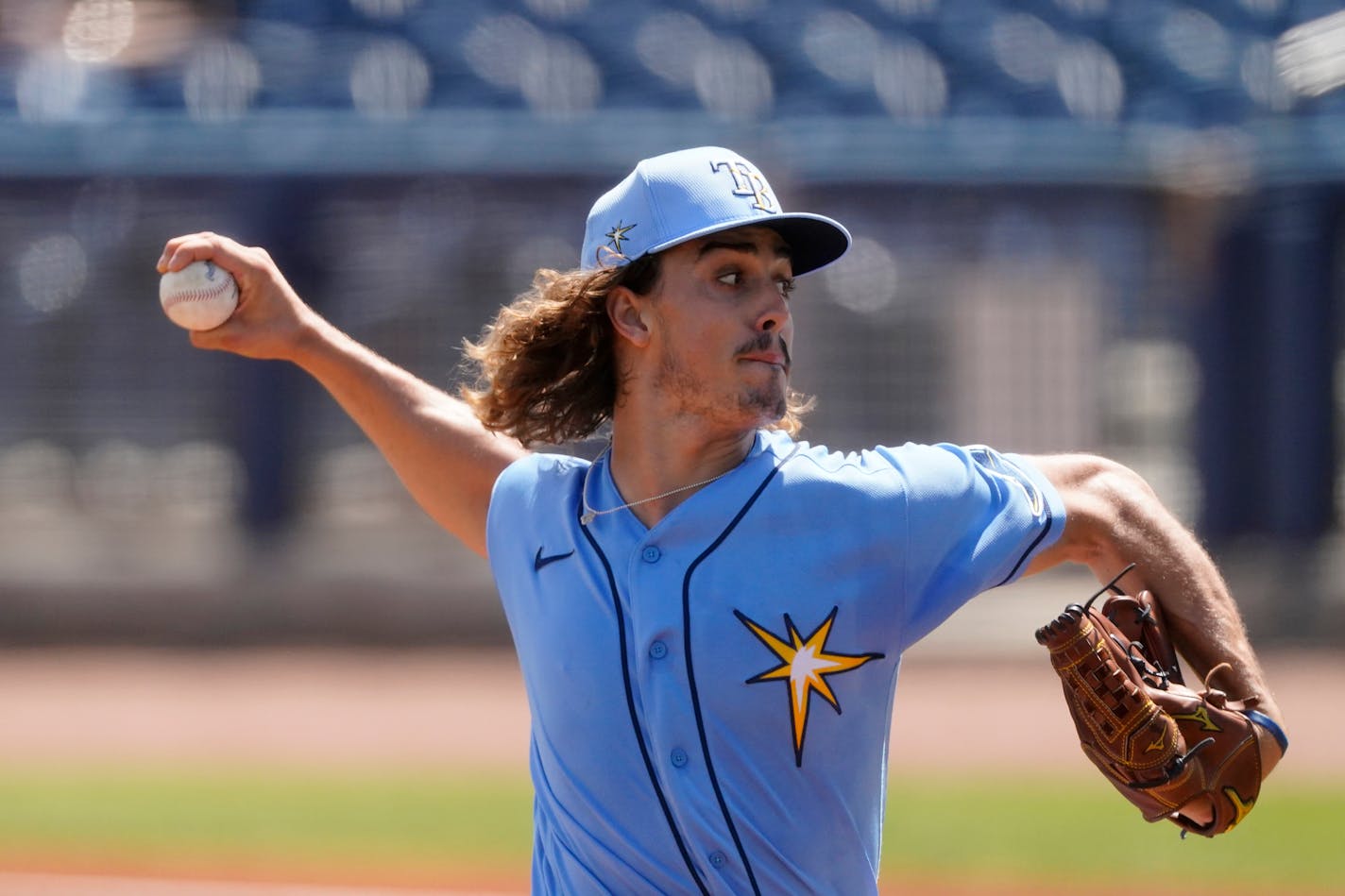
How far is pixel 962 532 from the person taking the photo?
2021mm

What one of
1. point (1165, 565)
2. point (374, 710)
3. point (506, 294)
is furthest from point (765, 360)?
point (506, 294)

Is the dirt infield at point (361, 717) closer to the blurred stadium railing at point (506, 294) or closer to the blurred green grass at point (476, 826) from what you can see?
the blurred green grass at point (476, 826)

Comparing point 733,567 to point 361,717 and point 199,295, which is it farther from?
point 361,717

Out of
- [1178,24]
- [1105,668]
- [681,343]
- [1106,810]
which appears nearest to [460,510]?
[681,343]

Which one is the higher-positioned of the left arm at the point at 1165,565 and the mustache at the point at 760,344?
the mustache at the point at 760,344

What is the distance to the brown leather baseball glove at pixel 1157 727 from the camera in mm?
2014

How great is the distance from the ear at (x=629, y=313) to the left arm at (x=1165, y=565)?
610 millimetres

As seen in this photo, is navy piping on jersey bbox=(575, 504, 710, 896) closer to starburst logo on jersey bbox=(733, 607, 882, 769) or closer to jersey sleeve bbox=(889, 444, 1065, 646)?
starburst logo on jersey bbox=(733, 607, 882, 769)

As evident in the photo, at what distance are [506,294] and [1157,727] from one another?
33.4 ft

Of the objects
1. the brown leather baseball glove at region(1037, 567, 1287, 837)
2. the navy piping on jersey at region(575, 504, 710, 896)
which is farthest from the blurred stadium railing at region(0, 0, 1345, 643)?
the brown leather baseball glove at region(1037, 567, 1287, 837)

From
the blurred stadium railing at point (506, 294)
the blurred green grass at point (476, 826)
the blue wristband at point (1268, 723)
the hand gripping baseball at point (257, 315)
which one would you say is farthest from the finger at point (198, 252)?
the blurred stadium railing at point (506, 294)

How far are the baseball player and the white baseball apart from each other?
21.3 inches

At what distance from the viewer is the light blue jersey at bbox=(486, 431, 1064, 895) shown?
196 centimetres

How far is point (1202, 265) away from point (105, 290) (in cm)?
823
